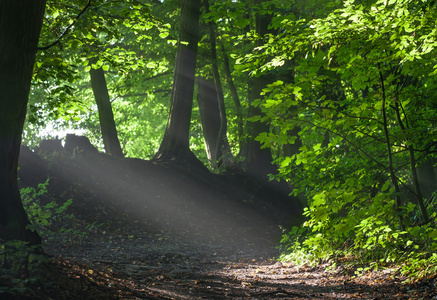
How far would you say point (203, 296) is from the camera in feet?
16.4

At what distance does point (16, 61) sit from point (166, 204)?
8285 mm

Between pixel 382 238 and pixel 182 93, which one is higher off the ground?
pixel 182 93

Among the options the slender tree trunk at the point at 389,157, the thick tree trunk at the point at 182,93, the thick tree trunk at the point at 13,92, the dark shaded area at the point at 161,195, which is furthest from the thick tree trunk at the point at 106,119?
the slender tree trunk at the point at 389,157

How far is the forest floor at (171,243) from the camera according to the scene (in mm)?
4816

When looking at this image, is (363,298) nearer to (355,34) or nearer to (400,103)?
(400,103)

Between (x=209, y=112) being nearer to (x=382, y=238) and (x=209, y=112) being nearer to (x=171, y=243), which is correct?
(x=171, y=243)

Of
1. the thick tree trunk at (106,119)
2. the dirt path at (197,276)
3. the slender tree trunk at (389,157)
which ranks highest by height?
the thick tree trunk at (106,119)

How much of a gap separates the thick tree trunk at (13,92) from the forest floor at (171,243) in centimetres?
63

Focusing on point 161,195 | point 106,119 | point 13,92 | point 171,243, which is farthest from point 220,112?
point 13,92

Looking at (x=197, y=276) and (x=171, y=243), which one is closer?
(x=197, y=276)

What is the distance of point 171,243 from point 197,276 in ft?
10.8

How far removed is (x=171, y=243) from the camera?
31.5 ft

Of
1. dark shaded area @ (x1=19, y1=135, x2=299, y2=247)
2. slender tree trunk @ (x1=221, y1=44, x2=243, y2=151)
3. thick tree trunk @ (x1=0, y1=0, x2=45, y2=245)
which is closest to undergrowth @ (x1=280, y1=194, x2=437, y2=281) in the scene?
thick tree trunk @ (x1=0, y1=0, x2=45, y2=245)

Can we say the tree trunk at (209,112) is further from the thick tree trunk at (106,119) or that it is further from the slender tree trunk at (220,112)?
the thick tree trunk at (106,119)
